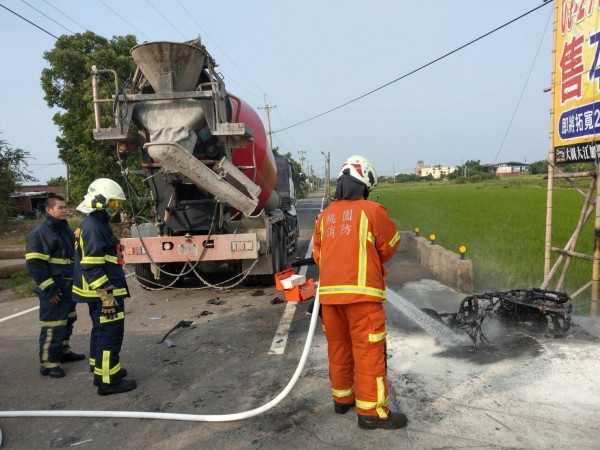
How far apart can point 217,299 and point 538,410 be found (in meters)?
5.04

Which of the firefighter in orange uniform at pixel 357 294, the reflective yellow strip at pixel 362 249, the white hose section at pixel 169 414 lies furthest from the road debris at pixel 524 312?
the white hose section at pixel 169 414

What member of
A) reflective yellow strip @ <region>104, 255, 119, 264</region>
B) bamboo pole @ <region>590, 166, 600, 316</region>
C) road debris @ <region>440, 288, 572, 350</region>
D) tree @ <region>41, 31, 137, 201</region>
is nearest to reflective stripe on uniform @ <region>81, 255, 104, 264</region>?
reflective yellow strip @ <region>104, 255, 119, 264</region>

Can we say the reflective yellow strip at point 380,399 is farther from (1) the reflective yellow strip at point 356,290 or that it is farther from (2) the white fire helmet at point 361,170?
(2) the white fire helmet at point 361,170

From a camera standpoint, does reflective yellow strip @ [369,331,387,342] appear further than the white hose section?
No

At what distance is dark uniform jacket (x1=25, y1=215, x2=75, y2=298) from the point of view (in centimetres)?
439

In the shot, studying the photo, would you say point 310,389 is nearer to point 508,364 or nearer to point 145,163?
point 508,364

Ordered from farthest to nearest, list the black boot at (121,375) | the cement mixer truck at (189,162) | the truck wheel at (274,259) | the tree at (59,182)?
the tree at (59,182)
the truck wheel at (274,259)
the cement mixer truck at (189,162)
the black boot at (121,375)

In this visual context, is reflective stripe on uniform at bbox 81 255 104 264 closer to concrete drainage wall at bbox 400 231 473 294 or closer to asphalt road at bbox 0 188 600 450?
asphalt road at bbox 0 188 600 450

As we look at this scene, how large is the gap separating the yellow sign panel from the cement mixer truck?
160 inches

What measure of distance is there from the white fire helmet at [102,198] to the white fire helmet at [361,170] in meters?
2.13

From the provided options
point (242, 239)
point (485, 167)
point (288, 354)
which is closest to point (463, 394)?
point (288, 354)

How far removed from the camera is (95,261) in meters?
3.83

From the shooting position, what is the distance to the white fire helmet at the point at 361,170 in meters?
3.34

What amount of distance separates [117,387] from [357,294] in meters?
2.35
